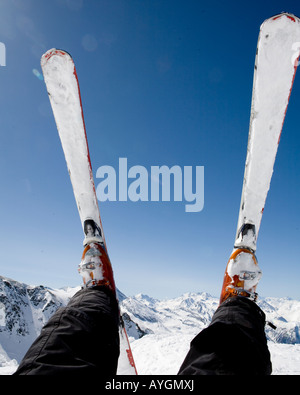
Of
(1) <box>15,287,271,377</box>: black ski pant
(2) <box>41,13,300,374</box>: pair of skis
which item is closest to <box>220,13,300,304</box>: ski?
(2) <box>41,13,300,374</box>: pair of skis

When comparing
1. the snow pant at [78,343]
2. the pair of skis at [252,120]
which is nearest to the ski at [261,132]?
the pair of skis at [252,120]

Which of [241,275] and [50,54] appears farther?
[50,54]

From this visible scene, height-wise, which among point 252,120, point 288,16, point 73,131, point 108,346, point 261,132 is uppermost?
point 288,16

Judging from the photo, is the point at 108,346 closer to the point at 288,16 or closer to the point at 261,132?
the point at 261,132

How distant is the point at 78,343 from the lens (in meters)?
2.03

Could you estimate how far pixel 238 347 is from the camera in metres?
1.96

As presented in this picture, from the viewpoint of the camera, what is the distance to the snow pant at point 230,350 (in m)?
1.81

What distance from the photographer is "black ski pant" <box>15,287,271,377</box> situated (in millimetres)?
1782

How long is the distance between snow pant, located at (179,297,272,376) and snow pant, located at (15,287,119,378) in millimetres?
711

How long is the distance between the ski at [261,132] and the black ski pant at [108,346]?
0.88m

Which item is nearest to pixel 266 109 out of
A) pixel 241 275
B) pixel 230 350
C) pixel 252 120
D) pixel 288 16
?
pixel 252 120

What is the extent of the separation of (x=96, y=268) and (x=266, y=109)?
11.5ft

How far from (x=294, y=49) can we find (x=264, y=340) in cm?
360
